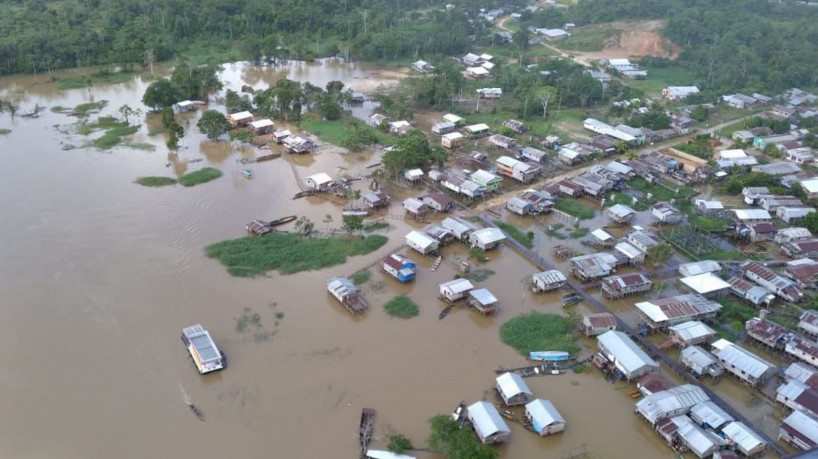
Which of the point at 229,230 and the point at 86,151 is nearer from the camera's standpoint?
the point at 229,230

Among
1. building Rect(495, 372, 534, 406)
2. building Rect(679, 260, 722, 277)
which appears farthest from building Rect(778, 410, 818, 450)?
building Rect(679, 260, 722, 277)

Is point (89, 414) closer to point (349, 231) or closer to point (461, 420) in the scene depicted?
point (461, 420)

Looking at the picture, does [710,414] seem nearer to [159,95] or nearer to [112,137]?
[112,137]

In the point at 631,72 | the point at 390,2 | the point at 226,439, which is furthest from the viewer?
the point at 390,2

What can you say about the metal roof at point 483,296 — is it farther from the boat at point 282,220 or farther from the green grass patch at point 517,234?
the boat at point 282,220

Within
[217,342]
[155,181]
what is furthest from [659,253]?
[155,181]

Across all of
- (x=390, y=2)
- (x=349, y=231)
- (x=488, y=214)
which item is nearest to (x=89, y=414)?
(x=349, y=231)

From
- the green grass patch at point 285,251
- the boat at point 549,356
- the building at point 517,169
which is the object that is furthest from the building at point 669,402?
the building at point 517,169
